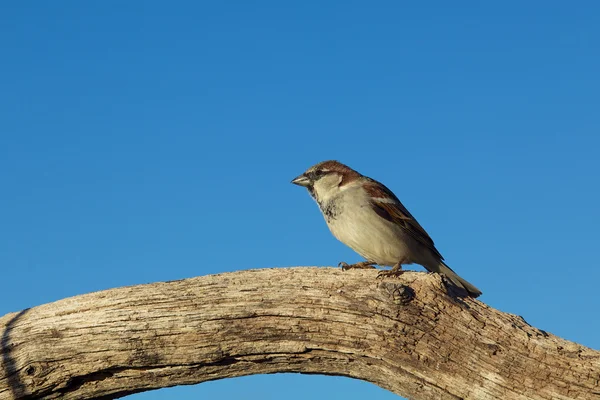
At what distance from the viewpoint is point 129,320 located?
20.9ft

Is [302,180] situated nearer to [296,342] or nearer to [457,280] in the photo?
Answer: [457,280]

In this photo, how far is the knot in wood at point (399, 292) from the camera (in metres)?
6.15

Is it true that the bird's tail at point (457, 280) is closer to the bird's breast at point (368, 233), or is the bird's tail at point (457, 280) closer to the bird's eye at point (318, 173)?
the bird's breast at point (368, 233)

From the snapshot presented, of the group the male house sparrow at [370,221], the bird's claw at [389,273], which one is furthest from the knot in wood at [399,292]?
the male house sparrow at [370,221]

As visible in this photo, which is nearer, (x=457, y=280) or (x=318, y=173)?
(x=457, y=280)

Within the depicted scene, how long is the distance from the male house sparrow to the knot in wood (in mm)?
1061

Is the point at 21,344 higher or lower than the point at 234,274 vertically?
lower

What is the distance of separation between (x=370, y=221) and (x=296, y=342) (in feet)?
6.56

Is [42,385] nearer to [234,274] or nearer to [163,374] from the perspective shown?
[163,374]

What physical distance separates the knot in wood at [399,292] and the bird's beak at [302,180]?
8.00 ft

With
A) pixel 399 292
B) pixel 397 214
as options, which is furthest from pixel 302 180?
pixel 399 292

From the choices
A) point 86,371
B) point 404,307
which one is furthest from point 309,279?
point 86,371

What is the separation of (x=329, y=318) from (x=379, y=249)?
5.20ft

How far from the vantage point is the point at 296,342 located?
20.3ft
